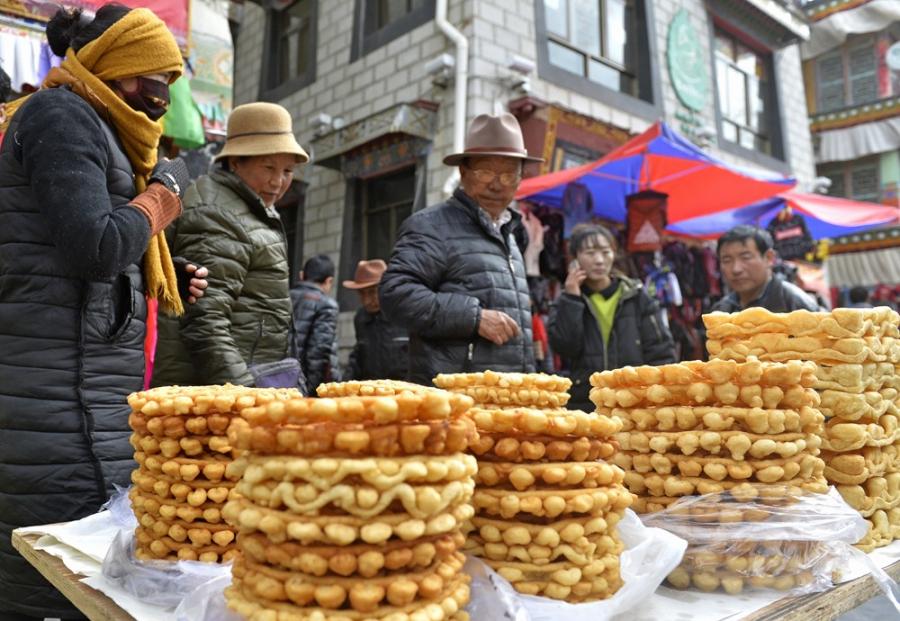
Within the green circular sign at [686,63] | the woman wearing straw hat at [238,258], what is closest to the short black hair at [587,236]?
the woman wearing straw hat at [238,258]

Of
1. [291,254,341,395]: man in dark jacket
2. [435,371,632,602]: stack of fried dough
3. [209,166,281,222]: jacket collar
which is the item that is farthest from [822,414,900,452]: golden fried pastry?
[291,254,341,395]: man in dark jacket

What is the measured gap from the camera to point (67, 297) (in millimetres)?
1623

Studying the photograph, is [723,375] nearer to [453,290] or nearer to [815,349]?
[815,349]

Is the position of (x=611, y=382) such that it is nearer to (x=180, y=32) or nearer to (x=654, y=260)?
(x=180, y=32)

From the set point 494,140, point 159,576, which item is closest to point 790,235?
point 494,140

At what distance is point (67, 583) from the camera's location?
125 cm

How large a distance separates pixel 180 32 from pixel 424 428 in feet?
15.8

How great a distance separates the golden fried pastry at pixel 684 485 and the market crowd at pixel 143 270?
1275mm

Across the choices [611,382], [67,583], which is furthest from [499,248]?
[67,583]

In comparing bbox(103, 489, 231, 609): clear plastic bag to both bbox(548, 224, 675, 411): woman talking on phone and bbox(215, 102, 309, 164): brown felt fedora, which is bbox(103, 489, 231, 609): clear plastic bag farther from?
bbox(548, 224, 675, 411): woman talking on phone

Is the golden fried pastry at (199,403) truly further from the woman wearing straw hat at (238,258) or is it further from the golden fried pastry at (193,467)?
the woman wearing straw hat at (238,258)

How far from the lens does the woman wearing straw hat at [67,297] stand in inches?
61.2

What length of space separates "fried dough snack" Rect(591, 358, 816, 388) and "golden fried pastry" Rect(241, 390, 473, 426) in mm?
597

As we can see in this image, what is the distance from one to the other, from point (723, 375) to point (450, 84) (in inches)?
238
